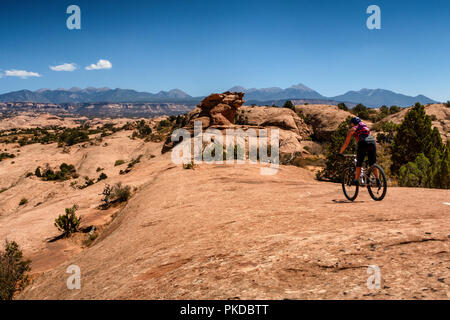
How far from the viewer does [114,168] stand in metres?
43.9

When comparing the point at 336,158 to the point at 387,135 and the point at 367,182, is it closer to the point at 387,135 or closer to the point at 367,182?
the point at 367,182

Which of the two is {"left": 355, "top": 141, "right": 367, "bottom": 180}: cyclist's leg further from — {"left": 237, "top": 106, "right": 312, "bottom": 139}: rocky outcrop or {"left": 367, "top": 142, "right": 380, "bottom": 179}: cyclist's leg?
{"left": 237, "top": 106, "right": 312, "bottom": 139}: rocky outcrop

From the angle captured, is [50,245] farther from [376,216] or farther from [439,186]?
[439,186]

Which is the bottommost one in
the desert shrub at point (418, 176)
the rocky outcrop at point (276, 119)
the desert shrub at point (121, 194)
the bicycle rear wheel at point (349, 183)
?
the desert shrub at point (121, 194)

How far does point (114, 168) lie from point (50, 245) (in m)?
32.3

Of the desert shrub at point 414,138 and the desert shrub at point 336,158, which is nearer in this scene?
the desert shrub at point 336,158

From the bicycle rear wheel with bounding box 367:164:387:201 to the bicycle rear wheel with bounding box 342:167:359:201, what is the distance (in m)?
0.49

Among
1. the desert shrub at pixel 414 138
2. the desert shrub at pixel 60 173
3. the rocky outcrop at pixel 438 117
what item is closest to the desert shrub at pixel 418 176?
the desert shrub at pixel 414 138

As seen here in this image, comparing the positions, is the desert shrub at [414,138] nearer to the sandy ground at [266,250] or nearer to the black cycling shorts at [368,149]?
the sandy ground at [266,250]

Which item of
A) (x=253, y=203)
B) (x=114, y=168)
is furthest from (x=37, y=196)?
(x=253, y=203)

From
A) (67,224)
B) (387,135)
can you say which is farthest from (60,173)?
(387,135)

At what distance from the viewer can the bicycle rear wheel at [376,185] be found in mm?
7376

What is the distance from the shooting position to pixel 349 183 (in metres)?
8.37
